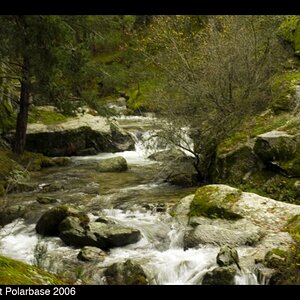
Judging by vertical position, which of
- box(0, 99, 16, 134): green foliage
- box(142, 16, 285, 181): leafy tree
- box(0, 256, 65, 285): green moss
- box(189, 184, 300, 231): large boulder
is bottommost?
box(0, 256, 65, 285): green moss

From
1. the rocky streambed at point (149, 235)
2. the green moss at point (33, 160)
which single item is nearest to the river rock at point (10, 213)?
the rocky streambed at point (149, 235)

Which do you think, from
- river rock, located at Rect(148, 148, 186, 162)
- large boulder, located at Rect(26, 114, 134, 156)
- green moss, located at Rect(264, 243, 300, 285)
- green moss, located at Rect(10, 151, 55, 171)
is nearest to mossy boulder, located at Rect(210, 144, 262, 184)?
river rock, located at Rect(148, 148, 186, 162)

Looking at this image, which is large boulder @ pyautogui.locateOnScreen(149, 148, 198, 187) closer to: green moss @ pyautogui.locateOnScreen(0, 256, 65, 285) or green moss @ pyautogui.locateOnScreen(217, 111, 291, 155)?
green moss @ pyautogui.locateOnScreen(217, 111, 291, 155)

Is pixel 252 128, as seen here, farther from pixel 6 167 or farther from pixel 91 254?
pixel 6 167

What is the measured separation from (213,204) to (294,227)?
1.81 meters

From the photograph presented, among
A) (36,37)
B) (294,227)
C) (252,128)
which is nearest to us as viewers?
(36,37)

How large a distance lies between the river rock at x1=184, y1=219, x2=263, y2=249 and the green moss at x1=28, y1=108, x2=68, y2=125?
40.4ft

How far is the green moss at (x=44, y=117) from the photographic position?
66.3 ft

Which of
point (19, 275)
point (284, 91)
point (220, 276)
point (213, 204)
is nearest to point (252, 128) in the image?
point (284, 91)

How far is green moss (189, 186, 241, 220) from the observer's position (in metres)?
9.49

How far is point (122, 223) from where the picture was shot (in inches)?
418

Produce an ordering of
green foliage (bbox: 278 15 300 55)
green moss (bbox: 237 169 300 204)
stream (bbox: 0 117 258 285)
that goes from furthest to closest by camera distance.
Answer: green foliage (bbox: 278 15 300 55) < green moss (bbox: 237 169 300 204) < stream (bbox: 0 117 258 285)

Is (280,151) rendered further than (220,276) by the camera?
Yes

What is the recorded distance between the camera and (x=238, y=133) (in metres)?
13.4
